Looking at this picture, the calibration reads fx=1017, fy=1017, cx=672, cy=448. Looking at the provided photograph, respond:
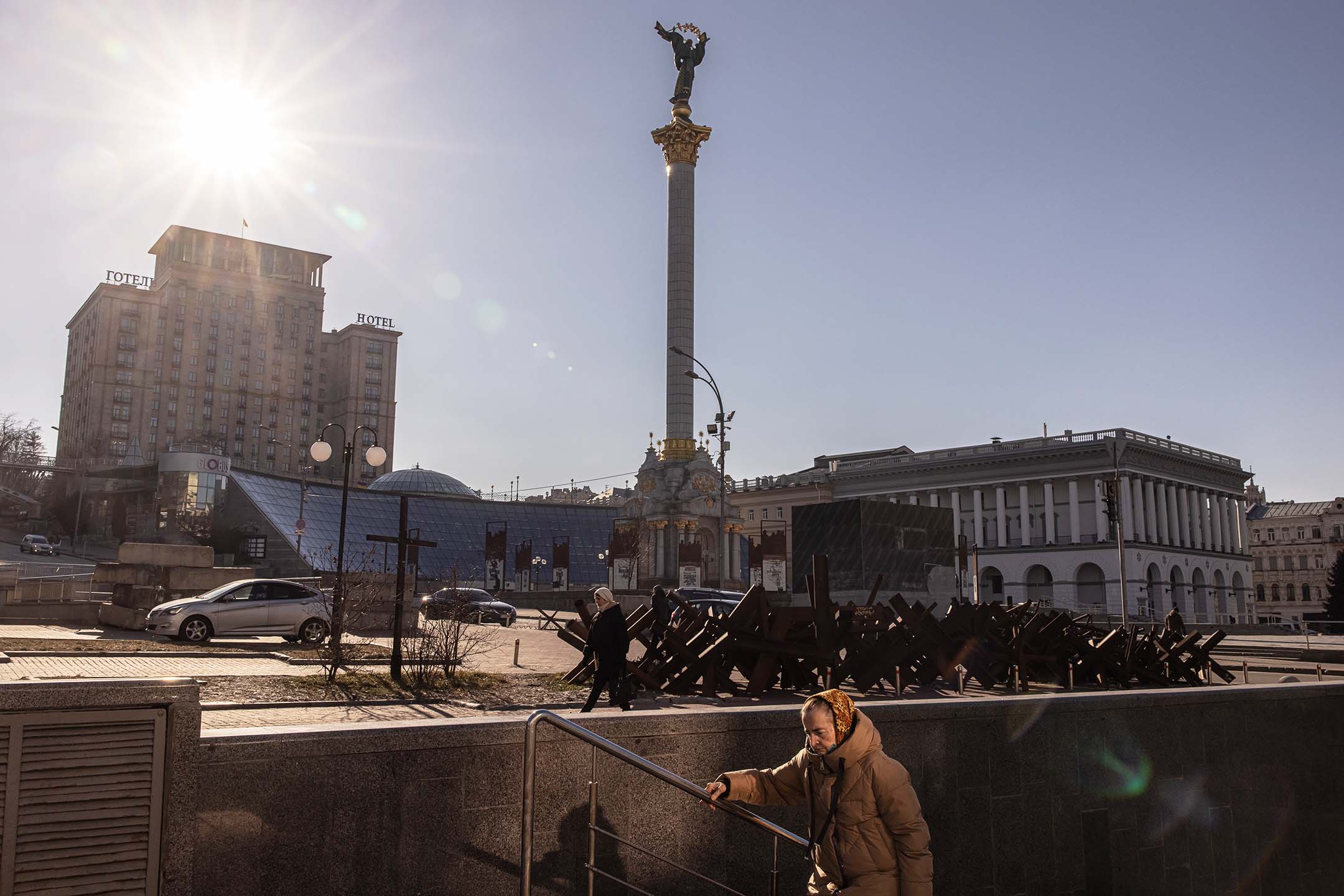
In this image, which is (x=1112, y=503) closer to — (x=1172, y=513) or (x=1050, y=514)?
(x=1050, y=514)

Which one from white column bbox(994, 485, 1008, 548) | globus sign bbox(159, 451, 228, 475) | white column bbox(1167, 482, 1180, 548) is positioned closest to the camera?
globus sign bbox(159, 451, 228, 475)

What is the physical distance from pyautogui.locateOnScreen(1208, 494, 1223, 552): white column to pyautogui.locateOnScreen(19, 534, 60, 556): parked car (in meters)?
104

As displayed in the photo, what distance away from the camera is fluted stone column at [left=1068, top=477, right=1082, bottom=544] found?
89875 millimetres

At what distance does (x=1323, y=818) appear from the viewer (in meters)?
10.9

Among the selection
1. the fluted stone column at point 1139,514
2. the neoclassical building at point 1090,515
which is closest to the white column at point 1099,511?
the neoclassical building at point 1090,515

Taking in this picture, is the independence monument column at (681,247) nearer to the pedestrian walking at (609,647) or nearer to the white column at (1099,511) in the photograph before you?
the white column at (1099,511)

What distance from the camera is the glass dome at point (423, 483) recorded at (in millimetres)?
112562

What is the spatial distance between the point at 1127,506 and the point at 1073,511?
455 cm

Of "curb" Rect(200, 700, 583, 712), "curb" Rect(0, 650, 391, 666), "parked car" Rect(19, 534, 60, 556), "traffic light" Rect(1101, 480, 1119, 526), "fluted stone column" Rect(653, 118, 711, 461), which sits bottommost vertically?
"curb" Rect(200, 700, 583, 712)

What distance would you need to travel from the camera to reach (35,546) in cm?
7844

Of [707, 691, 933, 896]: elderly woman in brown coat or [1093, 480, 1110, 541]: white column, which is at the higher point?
[1093, 480, 1110, 541]: white column

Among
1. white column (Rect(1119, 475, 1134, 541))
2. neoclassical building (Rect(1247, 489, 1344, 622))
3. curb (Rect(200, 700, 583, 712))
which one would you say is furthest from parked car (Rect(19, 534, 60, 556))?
neoclassical building (Rect(1247, 489, 1344, 622))

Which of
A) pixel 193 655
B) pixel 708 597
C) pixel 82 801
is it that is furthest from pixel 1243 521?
pixel 82 801

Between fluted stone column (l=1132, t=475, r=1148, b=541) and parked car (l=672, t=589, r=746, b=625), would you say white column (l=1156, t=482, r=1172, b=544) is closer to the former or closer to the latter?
fluted stone column (l=1132, t=475, r=1148, b=541)
